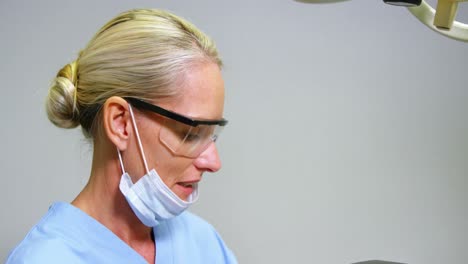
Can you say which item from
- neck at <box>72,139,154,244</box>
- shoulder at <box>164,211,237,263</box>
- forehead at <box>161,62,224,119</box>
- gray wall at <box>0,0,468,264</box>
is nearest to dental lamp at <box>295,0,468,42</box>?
forehead at <box>161,62,224,119</box>

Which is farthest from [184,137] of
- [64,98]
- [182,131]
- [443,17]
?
[443,17]

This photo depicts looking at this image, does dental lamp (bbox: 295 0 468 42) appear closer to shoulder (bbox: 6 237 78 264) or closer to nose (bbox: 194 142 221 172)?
nose (bbox: 194 142 221 172)

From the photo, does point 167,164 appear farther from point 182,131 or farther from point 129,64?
point 129,64

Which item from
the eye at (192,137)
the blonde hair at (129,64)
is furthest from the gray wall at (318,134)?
the eye at (192,137)

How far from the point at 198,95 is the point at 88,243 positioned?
0.31 m

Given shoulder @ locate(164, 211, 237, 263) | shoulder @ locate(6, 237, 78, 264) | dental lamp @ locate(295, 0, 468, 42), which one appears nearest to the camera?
dental lamp @ locate(295, 0, 468, 42)

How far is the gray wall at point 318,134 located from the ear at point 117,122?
0.71m

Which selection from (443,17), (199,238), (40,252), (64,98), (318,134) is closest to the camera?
(443,17)

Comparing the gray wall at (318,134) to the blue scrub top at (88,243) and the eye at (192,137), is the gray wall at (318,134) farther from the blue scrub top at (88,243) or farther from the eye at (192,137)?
the eye at (192,137)

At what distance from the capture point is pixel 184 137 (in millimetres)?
943

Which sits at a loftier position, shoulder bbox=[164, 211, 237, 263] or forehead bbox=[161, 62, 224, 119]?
forehead bbox=[161, 62, 224, 119]

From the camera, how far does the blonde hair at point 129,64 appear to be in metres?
0.92

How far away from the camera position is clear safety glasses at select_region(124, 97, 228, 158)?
3.03 feet

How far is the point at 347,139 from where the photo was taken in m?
1.85
